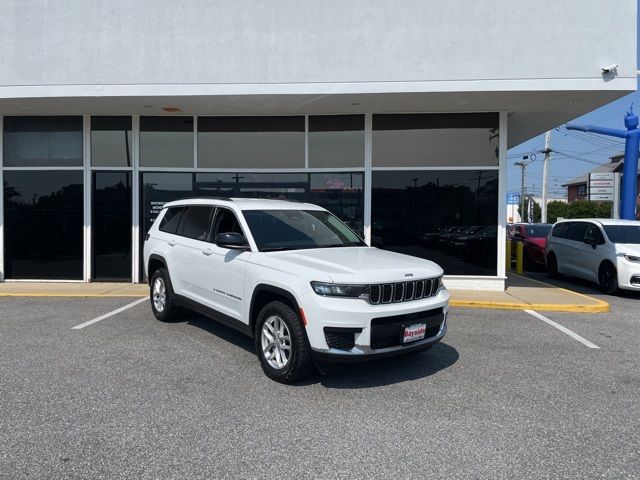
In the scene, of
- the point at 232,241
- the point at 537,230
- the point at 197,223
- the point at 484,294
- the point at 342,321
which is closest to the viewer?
the point at 342,321

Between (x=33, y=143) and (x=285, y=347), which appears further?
(x=33, y=143)

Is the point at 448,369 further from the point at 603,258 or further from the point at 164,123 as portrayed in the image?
the point at 164,123

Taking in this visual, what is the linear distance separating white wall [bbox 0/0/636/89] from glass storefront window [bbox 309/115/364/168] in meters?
1.89

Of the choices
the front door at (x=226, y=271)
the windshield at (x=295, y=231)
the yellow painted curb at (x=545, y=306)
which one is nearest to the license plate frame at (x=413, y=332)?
the windshield at (x=295, y=231)

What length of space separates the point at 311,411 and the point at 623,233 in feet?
33.0

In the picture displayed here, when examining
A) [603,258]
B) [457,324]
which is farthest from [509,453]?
[603,258]

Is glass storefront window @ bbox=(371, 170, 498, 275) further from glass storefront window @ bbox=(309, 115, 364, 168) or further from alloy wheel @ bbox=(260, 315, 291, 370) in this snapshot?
alloy wheel @ bbox=(260, 315, 291, 370)

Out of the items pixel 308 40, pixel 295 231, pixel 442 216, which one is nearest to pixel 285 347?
pixel 295 231

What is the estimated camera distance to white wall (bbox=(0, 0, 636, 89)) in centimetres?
845

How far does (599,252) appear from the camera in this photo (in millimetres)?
11031

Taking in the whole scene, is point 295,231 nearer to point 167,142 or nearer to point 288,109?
point 288,109

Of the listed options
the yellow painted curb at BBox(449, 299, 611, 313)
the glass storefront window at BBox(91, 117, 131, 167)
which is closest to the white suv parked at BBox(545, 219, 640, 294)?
the yellow painted curb at BBox(449, 299, 611, 313)

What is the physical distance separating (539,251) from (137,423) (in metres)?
14.7

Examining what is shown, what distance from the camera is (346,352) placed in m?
4.21
